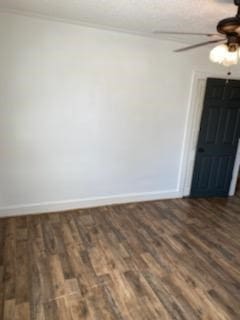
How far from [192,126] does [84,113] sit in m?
1.90

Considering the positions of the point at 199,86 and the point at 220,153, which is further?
the point at 220,153

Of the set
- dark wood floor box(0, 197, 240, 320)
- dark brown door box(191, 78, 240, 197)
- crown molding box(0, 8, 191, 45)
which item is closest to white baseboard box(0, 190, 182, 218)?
dark wood floor box(0, 197, 240, 320)

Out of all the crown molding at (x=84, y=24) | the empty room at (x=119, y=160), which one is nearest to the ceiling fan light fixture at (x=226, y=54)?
the empty room at (x=119, y=160)

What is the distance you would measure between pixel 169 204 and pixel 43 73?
2.88m

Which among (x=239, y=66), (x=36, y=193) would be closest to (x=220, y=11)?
(x=239, y=66)

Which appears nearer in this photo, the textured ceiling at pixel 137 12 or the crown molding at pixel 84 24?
the textured ceiling at pixel 137 12

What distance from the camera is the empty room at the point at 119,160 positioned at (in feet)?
7.59

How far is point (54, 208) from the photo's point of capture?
12.3ft

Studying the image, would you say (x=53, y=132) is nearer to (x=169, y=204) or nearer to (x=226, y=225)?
(x=169, y=204)

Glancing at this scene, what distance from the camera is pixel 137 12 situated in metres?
2.59

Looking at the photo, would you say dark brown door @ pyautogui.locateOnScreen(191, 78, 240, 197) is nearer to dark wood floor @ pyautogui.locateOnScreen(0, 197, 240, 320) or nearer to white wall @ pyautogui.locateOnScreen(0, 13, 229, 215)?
white wall @ pyautogui.locateOnScreen(0, 13, 229, 215)

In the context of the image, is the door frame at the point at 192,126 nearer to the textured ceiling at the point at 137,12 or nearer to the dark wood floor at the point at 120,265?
the dark wood floor at the point at 120,265

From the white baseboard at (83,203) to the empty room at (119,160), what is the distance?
18mm

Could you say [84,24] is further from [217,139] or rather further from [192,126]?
[217,139]
